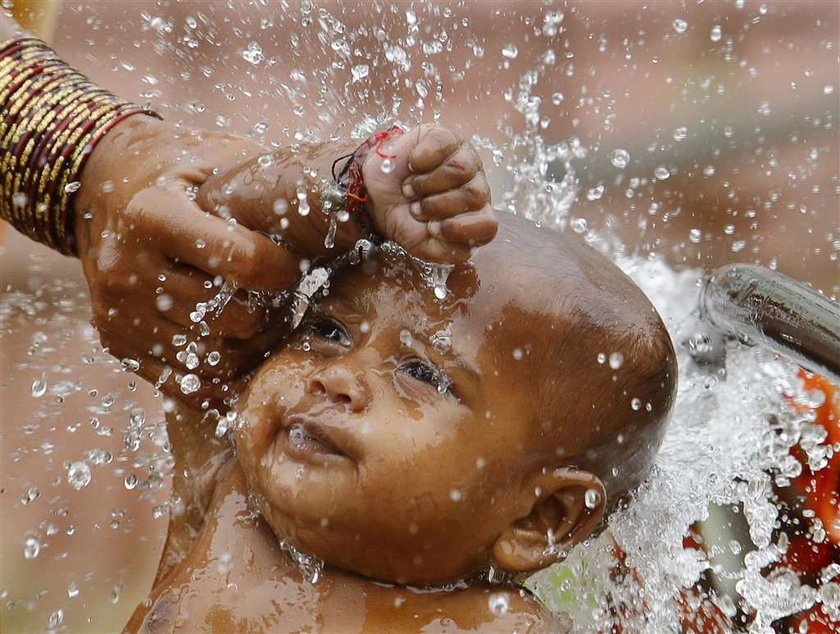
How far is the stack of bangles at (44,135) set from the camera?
134cm

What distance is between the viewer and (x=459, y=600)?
128 cm

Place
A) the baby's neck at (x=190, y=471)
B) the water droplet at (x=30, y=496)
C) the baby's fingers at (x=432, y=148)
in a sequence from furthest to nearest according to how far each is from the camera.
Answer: the water droplet at (x=30, y=496)
the baby's neck at (x=190, y=471)
the baby's fingers at (x=432, y=148)

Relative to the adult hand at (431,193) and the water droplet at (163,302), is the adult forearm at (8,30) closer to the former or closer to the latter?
the water droplet at (163,302)

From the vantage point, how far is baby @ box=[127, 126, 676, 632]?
3.80 feet

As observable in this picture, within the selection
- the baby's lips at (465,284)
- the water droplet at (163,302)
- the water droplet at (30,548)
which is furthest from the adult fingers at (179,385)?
the water droplet at (30,548)

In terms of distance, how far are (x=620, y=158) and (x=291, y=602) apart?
6.02ft

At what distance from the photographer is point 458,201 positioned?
1.02m

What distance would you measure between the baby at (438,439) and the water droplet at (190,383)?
143mm

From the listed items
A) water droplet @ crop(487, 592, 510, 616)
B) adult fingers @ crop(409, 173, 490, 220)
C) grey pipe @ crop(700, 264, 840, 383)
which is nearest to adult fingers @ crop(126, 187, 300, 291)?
adult fingers @ crop(409, 173, 490, 220)

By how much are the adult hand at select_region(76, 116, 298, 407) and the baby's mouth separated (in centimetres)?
18

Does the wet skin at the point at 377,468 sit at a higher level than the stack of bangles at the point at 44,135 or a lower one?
lower

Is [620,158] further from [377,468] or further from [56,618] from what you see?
[56,618]

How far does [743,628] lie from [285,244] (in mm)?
993

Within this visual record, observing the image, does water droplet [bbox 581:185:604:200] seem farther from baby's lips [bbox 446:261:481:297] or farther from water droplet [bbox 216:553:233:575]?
water droplet [bbox 216:553:233:575]
